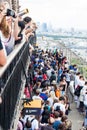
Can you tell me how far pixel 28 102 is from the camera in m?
7.87

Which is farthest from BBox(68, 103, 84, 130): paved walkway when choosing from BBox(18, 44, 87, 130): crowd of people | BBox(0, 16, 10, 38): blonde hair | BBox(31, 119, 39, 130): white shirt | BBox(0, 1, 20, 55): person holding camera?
BBox(0, 16, 10, 38): blonde hair

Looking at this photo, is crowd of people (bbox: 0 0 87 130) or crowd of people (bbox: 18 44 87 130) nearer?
crowd of people (bbox: 0 0 87 130)

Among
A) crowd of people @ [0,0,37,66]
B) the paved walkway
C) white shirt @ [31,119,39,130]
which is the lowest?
the paved walkway

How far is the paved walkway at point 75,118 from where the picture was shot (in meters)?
11.5

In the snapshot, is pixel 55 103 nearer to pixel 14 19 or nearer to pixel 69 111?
pixel 69 111

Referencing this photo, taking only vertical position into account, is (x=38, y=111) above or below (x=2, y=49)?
below

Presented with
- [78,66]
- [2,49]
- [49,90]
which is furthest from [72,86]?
[2,49]

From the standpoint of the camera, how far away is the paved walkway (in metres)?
11.5

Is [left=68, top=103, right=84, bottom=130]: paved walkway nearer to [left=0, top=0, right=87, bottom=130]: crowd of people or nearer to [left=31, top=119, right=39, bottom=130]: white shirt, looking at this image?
[left=0, top=0, right=87, bottom=130]: crowd of people

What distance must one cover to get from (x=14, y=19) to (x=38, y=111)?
3.28 meters

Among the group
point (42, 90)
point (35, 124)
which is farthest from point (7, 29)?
point (42, 90)

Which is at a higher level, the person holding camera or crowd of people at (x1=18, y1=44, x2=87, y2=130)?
the person holding camera

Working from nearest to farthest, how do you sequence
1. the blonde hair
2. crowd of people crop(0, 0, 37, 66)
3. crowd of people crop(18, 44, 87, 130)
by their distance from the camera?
crowd of people crop(0, 0, 37, 66), the blonde hair, crowd of people crop(18, 44, 87, 130)

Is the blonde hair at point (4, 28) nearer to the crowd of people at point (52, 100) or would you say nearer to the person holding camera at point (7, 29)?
the person holding camera at point (7, 29)
